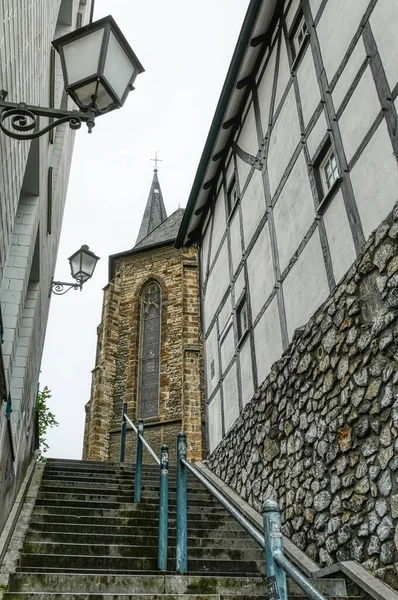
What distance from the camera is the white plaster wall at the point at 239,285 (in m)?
8.31

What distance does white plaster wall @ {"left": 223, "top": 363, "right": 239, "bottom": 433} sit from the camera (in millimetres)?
8156

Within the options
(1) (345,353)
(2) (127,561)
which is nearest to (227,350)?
(1) (345,353)

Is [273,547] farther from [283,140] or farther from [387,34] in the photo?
[283,140]

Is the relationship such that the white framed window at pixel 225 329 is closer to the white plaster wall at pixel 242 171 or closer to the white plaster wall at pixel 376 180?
the white plaster wall at pixel 242 171

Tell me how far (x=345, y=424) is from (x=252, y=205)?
13.4 feet

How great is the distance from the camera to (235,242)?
887 cm

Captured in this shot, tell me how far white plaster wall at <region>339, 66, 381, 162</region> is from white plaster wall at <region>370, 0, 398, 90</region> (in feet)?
0.72

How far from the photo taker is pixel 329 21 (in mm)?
6191

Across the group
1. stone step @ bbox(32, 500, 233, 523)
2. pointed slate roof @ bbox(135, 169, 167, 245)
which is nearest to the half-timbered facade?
stone step @ bbox(32, 500, 233, 523)

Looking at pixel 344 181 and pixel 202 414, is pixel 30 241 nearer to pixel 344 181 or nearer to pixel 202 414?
pixel 344 181

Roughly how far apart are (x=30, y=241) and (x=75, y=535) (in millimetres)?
2701

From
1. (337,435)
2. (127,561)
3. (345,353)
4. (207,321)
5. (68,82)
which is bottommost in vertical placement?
(127,561)

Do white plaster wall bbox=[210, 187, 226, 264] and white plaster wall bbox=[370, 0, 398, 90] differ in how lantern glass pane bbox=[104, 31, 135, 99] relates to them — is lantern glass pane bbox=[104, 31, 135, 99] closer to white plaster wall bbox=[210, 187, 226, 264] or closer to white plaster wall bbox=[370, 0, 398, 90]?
white plaster wall bbox=[370, 0, 398, 90]

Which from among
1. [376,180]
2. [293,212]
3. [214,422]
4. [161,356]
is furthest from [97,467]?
[161,356]
